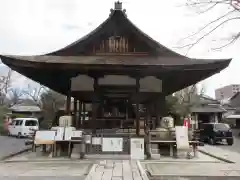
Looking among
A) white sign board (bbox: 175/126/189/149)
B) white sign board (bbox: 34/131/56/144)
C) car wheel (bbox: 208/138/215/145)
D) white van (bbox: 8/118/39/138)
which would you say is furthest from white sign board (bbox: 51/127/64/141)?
white van (bbox: 8/118/39/138)

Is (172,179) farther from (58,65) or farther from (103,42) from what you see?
(103,42)

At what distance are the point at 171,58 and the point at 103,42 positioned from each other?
303 cm

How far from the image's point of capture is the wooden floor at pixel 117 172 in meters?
8.28

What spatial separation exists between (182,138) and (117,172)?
4895 mm

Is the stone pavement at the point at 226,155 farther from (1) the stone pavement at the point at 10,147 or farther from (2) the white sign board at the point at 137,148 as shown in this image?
(1) the stone pavement at the point at 10,147

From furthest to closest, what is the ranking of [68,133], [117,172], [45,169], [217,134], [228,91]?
[228,91] → [217,134] → [68,133] → [45,169] → [117,172]

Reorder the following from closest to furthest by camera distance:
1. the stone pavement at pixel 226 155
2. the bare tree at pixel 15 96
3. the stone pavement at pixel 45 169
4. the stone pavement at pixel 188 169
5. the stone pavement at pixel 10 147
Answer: the stone pavement at pixel 45 169 → the stone pavement at pixel 188 169 → the stone pavement at pixel 226 155 → the stone pavement at pixel 10 147 → the bare tree at pixel 15 96

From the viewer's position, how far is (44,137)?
1330 cm

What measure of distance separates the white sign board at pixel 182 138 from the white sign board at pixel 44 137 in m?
4.99

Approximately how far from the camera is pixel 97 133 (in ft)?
44.3

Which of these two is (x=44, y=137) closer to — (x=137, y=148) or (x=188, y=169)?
(x=137, y=148)

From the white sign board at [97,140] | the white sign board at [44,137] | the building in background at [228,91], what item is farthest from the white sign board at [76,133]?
A: the building in background at [228,91]

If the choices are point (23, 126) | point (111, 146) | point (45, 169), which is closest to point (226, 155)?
point (111, 146)

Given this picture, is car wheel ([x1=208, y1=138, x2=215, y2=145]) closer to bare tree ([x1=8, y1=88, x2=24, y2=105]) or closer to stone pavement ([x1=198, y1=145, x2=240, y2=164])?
stone pavement ([x1=198, y1=145, x2=240, y2=164])
